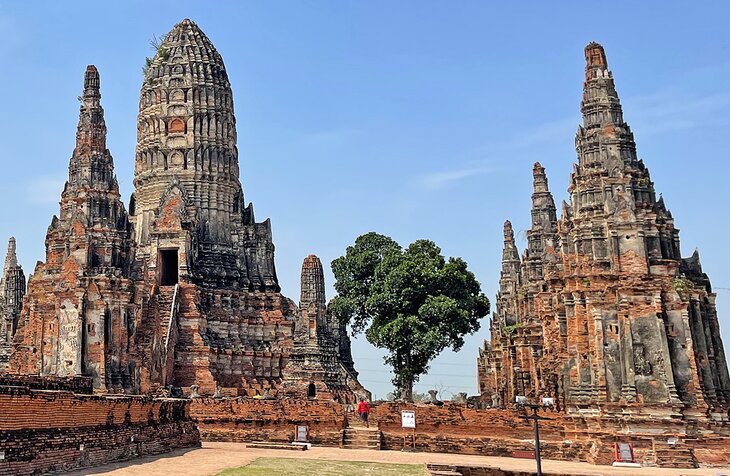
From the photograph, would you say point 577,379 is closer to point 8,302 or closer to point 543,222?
point 543,222

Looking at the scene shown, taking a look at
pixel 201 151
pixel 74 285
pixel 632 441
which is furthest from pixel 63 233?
pixel 632 441

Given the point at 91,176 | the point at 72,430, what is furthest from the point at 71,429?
the point at 91,176

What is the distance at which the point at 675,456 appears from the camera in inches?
1050

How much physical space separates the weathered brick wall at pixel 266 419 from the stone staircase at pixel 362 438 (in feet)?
1.21

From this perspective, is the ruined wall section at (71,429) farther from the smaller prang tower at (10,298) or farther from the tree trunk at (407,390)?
the smaller prang tower at (10,298)

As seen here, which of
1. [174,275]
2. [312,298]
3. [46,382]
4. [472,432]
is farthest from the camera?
[174,275]

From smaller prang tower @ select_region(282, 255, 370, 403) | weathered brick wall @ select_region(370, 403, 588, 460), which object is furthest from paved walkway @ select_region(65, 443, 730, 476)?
smaller prang tower @ select_region(282, 255, 370, 403)

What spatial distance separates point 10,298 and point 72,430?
40.0 m

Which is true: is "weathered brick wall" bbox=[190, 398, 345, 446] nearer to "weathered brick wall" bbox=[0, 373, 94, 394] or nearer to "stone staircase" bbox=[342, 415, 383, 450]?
"stone staircase" bbox=[342, 415, 383, 450]

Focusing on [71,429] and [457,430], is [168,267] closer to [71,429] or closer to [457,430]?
[457,430]

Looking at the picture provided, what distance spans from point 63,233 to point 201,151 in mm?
17963

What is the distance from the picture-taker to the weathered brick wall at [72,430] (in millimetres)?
16547

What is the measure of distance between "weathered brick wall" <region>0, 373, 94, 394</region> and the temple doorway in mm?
26078

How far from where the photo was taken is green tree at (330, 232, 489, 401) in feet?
146
